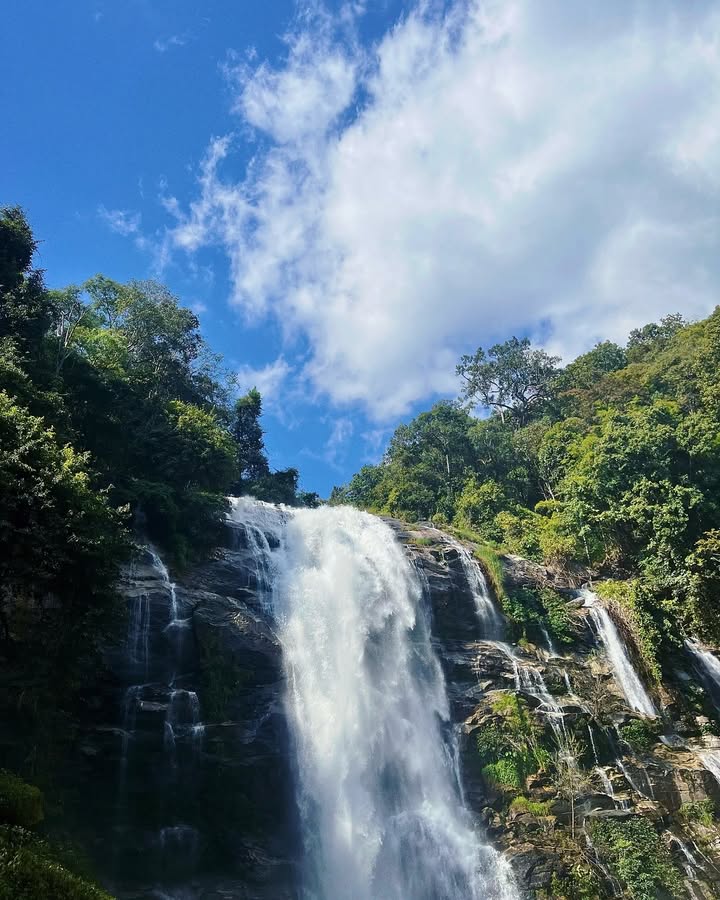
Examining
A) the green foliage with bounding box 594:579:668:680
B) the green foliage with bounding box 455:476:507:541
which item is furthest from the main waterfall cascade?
the green foliage with bounding box 455:476:507:541

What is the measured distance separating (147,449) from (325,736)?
12.3 m

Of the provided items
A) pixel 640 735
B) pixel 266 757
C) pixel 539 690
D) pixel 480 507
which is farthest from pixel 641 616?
pixel 266 757

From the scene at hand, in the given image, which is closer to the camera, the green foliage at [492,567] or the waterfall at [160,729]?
the waterfall at [160,729]

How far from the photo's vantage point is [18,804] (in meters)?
8.65

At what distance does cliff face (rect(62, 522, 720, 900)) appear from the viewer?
14148mm

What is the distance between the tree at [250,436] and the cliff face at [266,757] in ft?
58.4

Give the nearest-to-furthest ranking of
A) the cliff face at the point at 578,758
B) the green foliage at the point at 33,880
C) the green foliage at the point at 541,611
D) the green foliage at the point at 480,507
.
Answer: the green foliage at the point at 33,880, the cliff face at the point at 578,758, the green foliage at the point at 541,611, the green foliage at the point at 480,507

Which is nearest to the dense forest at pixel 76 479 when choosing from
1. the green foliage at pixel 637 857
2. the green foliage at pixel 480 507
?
the green foliage at pixel 480 507

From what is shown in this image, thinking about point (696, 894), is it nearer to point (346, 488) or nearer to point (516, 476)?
point (516, 476)

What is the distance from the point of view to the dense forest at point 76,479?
38.3 feet

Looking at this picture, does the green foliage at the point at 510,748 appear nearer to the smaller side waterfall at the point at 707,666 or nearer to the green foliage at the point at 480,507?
the smaller side waterfall at the point at 707,666

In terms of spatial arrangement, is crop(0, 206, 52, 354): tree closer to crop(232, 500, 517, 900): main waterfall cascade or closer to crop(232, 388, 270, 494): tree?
crop(232, 500, 517, 900): main waterfall cascade

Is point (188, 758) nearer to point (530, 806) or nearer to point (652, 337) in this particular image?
point (530, 806)

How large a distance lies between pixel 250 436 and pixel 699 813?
30.7m
